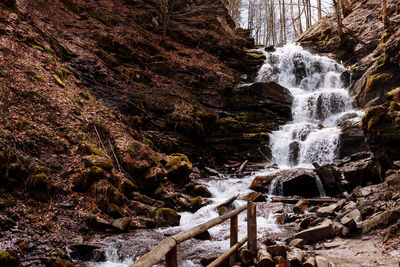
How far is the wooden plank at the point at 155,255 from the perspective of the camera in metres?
2.04

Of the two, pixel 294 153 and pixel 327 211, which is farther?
pixel 294 153

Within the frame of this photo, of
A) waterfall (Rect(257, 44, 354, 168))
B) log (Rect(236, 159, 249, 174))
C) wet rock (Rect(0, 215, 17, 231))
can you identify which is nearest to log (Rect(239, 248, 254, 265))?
wet rock (Rect(0, 215, 17, 231))

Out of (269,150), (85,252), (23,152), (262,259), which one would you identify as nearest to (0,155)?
(23,152)

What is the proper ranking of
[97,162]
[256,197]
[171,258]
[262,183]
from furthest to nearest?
[262,183], [256,197], [97,162], [171,258]

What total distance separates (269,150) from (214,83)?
7.00 metres

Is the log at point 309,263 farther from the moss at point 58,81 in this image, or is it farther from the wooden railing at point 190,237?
the moss at point 58,81

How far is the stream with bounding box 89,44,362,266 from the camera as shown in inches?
239

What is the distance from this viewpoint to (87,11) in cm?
1762

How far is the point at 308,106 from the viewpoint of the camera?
19109 millimetres

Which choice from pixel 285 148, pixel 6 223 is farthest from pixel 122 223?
pixel 285 148

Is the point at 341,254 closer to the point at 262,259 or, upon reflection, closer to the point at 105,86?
the point at 262,259

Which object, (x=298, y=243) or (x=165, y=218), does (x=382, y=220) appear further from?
(x=165, y=218)

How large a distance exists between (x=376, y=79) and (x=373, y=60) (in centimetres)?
461

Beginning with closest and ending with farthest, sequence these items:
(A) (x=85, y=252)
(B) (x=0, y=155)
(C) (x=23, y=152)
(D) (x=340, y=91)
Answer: (A) (x=85, y=252) < (B) (x=0, y=155) < (C) (x=23, y=152) < (D) (x=340, y=91)
